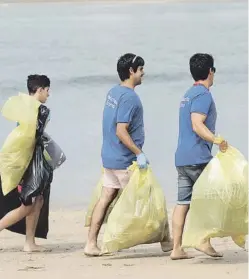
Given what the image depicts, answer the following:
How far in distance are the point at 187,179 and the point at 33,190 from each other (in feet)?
3.00

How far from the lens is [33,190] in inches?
224

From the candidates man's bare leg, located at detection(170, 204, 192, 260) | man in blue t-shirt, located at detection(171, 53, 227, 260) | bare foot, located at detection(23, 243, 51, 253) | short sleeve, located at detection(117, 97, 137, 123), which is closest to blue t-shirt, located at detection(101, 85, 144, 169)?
Result: short sleeve, located at detection(117, 97, 137, 123)

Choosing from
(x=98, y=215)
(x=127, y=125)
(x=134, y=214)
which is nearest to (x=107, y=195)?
(x=98, y=215)

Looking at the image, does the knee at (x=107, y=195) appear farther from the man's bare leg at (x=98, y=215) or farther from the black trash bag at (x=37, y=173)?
the black trash bag at (x=37, y=173)

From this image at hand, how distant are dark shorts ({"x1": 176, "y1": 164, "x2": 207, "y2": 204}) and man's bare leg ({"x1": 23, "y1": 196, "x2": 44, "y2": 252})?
89 centimetres

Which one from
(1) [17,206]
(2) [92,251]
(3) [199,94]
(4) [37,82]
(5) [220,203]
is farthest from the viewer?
(1) [17,206]

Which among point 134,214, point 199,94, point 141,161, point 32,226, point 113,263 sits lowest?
point 113,263

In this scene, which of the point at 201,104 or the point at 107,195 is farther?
the point at 107,195

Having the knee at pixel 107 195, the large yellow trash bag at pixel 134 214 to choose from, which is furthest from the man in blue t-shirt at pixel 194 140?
the knee at pixel 107 195

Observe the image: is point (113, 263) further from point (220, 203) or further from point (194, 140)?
point (194, 140)

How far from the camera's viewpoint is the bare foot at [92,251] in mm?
5531

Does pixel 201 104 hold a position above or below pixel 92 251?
above

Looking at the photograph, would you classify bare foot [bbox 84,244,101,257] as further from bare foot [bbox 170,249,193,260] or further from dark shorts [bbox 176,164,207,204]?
dark shorts [bbox 176,164,207,204]

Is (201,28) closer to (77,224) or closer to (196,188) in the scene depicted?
(77,224)
